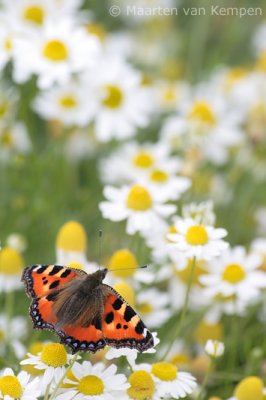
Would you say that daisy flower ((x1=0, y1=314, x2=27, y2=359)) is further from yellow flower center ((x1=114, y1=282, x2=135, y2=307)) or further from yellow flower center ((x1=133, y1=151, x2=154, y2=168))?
yellow flower center ((x1=133, y1=151, x2=154, y2=168))

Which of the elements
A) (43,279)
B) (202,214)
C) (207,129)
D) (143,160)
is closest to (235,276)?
(202,214)

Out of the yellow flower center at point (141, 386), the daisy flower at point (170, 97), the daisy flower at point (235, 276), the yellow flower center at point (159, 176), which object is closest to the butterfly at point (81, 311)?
the yellow flower center at point (141, 386)

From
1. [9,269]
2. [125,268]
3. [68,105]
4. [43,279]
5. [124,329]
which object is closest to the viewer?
[124,329]

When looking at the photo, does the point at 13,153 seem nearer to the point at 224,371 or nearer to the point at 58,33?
the point at 58,33

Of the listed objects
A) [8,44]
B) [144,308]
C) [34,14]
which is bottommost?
[144,308]

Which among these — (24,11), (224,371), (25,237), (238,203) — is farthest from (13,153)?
(224,371)

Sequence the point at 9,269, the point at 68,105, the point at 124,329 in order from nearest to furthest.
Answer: the point at 124,329 → the point at 9,269 → the point at 68,105

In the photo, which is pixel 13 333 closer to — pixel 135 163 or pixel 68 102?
pixel 135 163

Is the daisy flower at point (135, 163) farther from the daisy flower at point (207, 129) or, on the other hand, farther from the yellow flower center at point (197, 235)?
the yellow flower center at point (197, 235)
